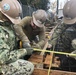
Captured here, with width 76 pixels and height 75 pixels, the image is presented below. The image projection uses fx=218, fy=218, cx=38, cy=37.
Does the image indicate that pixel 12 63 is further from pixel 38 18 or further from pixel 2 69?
pixel 38 18

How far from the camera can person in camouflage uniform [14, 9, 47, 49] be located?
17.0 feet

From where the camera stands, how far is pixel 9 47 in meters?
3.63

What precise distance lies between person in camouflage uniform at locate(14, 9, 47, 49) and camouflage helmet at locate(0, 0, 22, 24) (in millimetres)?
1033

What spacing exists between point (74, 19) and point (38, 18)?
1.07 metres

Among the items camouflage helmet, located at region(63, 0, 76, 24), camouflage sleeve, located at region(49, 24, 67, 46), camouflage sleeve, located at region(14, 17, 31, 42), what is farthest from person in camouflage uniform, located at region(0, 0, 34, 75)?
camouflage sleeve, located at region(49, 24, 67, 46)

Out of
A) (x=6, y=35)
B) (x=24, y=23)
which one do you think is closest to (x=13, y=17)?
(x=6, y=35)

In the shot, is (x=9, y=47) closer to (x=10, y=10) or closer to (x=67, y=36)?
(x=10, y=10)

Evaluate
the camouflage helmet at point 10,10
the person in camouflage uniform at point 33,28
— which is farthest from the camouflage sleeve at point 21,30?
the camouflage helmet at point 10,10

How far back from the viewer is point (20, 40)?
5.02m

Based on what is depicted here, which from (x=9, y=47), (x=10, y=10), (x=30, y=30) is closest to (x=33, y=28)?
(x=30, y=30)

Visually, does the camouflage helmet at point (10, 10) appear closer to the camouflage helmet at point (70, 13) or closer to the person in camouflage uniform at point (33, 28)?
the person in camouflage uniform at point (33, 28)

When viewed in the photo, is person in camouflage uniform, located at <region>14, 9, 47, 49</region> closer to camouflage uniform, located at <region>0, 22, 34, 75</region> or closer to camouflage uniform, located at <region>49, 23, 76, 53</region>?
camouflage uniform, located at <region>49, 23, 76, 53</region>

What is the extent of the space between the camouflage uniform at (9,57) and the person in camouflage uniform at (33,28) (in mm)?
1154

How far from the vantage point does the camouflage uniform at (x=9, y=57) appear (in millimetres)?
3465
